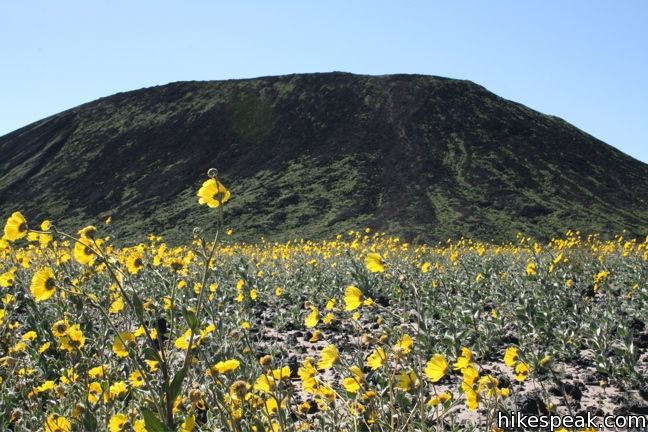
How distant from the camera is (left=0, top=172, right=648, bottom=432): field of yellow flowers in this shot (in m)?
1.99

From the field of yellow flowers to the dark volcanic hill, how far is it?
1230 inches

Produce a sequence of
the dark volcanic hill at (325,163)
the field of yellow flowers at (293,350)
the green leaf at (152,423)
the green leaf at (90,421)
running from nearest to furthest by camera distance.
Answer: the green leaf at (152,423)
the field of yellow flowers at (293,350)
the green leaf at (90,421)
the dark volcanic hill at (325,163)

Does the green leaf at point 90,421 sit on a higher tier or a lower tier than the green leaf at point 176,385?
lower

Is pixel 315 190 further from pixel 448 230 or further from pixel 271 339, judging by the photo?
pixel 271 339

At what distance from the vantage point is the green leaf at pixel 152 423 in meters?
1.47

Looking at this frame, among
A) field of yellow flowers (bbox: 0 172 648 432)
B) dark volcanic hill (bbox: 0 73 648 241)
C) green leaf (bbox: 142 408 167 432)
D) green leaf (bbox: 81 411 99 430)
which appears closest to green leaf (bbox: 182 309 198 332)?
field of yellow flowers (bbox: 0 172 648 432)

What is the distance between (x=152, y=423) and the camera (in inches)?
58.2

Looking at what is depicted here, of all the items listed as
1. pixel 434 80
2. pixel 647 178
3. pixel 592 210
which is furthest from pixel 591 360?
pixel 434 80

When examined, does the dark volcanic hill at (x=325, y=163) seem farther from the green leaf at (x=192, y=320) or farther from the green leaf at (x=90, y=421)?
the green leaf at (x=192, y=320)

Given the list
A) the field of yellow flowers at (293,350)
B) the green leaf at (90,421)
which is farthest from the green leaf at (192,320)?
the green leaf at (90,421)

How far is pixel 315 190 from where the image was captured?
48.9 metres

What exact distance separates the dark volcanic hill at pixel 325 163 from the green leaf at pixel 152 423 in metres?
36.0

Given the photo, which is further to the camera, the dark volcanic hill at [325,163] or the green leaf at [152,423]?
the dark volcanic hill at [325,163]

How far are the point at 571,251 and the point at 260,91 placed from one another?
60.1 metres
